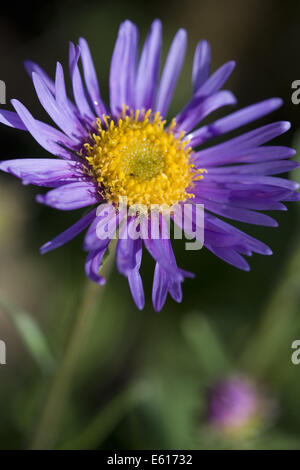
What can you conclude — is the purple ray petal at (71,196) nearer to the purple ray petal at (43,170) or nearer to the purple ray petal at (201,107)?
the purple ray petal at (43,170)

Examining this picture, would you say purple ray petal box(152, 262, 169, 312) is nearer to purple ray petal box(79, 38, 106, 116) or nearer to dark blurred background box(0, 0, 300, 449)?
purple ray petal box(79, 38, 106, 116)

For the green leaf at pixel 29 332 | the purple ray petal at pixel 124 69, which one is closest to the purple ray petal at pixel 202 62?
the purple ray petal at pixel 124 69

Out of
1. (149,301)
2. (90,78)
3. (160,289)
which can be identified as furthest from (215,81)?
(149,301)

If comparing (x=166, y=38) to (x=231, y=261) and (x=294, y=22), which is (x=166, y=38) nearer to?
(x=294, y=22)

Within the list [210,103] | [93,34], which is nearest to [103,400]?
[210,103]

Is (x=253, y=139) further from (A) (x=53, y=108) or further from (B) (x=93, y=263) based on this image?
(B) (x=93, y=263)

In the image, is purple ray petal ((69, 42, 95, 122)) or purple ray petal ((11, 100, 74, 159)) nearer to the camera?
purple ray petal ((11, 100, 74, 159))

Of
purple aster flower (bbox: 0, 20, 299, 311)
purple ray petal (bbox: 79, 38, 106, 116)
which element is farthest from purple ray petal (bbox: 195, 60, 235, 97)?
purple ray petal (bbox: 79, 38, 106, 116)
